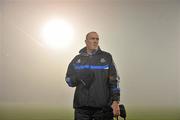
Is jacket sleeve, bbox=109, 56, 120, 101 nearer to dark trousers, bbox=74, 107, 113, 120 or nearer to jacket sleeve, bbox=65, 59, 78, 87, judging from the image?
dark trousers, bbox=74, 107, 113, 120

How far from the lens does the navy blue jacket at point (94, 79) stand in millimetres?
4445

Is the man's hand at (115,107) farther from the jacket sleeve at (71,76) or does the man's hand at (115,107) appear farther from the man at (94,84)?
the jacket sleeve at (71,76)

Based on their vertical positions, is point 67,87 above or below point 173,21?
below

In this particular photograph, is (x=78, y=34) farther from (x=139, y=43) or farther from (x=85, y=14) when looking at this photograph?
(x=139, y=43)

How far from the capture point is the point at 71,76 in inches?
183

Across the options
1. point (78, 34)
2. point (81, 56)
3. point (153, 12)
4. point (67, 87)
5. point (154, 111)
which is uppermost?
point (153, 12)

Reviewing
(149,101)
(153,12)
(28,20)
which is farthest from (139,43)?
(28,20)

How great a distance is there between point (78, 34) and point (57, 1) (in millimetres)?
517

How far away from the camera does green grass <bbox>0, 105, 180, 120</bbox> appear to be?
474cm

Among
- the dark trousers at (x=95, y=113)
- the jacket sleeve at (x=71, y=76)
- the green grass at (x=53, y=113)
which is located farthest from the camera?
the green grass at (x=53, y=113)

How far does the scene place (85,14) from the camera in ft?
15.8

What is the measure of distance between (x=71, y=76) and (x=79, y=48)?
0.39m

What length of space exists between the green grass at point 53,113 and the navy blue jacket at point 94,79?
257mm

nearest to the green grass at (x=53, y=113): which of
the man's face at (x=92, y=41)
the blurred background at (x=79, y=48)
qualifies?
the blurred background at (x=79, y=48)
